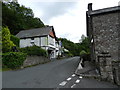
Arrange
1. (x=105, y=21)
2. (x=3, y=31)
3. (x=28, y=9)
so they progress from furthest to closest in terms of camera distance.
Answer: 1. (x=28, y=9)
2. (x=3, y=31)
3. (x=105, y=21)

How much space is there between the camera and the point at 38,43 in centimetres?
2420

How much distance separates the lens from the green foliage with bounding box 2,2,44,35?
108ft

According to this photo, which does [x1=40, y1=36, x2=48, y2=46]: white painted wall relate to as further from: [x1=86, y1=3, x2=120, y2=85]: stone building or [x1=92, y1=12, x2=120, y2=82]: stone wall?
[x1=92, y1=12, x2=120, y2=82]: stone wall

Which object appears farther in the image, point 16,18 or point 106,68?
point 16,18

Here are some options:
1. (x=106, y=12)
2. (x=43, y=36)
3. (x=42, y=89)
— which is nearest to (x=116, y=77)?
(x=42, y=89)

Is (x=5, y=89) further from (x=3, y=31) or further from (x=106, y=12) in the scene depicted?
(x=3, y=31)

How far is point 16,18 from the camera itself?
35969 millimetres

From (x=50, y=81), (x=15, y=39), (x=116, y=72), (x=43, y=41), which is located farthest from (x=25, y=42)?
(x=116, y=72)

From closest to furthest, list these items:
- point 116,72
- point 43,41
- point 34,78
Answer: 1. point 116,72
2. point 34,78
3. point 43,41

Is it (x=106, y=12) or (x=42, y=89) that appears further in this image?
(x=106, y=12)

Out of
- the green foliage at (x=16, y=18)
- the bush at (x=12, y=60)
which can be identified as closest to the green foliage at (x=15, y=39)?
the green foliage at (x=16, y=18)

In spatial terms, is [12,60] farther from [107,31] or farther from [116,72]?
[107,31]

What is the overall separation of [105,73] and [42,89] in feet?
12.3

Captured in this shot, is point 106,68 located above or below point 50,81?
above
